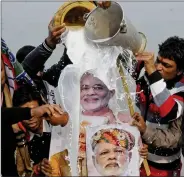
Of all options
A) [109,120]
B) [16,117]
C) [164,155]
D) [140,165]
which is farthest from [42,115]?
[164,155]

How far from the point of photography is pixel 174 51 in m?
2.22

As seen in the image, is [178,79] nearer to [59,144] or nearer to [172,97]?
[172,97]

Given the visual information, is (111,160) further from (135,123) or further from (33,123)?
(33,123)

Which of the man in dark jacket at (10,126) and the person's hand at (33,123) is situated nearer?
the man in dark jacket at (10,126)

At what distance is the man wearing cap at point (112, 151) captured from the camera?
6.61ft

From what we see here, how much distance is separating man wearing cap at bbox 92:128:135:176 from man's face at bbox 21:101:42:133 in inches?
10.8

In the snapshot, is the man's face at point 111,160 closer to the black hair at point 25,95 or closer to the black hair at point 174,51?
the black hair at point 25,95

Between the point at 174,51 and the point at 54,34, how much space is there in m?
0.54

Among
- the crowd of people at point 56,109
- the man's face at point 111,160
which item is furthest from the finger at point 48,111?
the man's face at point 111,160

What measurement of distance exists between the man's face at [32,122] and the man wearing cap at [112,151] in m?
0.27

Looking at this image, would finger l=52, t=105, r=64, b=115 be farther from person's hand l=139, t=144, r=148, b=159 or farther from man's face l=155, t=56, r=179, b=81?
man's face l=155, t=56, r=179, b=81

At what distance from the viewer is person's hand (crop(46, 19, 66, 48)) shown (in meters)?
2.12

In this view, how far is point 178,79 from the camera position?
2.25 metres

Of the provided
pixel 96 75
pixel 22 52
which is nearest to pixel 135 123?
pixel 96 75
